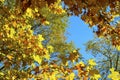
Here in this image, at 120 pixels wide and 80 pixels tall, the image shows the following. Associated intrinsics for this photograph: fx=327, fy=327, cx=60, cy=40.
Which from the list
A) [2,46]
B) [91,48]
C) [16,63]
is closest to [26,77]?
[16,63]

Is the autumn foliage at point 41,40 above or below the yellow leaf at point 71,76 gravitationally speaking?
above

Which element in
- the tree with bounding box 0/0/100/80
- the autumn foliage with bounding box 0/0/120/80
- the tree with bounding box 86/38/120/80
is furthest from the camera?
the tree with bounding box 86/38/120/80

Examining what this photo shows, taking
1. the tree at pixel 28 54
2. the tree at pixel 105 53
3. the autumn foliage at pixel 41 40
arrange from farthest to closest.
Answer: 1. the tree at pixel 105 53
2. the tree at pixel 28 54
3. the autumn foliage at pixel 41 40

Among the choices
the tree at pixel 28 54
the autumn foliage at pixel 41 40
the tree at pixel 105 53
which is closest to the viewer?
the autumn foliage at pixel 41 40

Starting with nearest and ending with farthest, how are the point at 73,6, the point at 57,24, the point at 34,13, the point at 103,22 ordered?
the point at 73,6
the point at 103,22
the point at 34,13
the point at 57,24

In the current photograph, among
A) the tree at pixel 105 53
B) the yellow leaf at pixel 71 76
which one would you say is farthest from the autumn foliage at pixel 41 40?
the tree at pixel 105 53

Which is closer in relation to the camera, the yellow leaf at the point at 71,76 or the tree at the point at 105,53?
the yellow leaf at the point at 71,76

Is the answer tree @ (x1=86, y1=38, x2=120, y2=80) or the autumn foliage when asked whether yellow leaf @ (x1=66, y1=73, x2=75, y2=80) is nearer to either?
the autumn foliage

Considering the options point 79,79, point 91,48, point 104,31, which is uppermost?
point 91,48

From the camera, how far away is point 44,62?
8.31 m

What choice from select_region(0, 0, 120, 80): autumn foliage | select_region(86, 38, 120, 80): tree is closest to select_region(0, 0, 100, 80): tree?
→ select_region(0, 0, 120, 80): autumn foliage

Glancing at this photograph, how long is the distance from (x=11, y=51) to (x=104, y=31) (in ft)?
9.39

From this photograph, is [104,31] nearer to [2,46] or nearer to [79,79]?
[79,79]

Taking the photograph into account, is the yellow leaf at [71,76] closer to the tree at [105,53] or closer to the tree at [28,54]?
the tree at [28,54]
